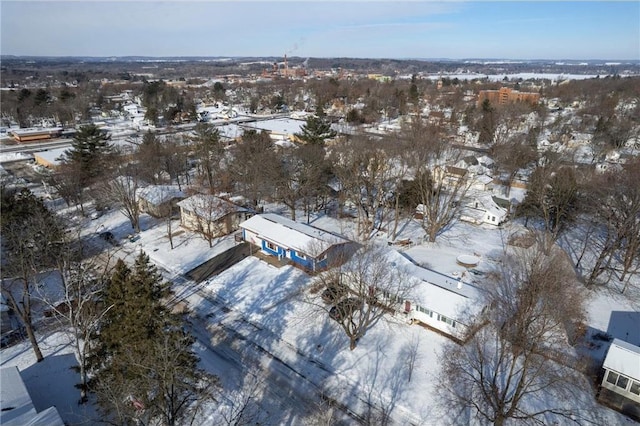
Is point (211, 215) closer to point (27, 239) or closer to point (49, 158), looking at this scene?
point (27, 239)

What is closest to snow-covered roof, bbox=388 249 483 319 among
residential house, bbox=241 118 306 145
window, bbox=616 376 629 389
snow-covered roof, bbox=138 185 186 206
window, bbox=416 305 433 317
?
window, bbox=416 305 433 317

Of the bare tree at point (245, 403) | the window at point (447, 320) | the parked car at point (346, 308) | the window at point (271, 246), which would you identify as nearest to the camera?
the bare tree at point (245, 403)

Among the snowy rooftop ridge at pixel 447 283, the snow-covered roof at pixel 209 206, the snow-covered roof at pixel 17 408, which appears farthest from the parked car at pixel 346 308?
the snow-covered roof at pixel 209 206

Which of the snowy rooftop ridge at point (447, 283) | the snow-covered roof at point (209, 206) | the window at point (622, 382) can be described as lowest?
the window at point (622, 382)

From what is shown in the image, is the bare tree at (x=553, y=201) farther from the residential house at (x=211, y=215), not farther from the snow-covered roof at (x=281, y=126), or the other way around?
the snow-covered roof at (x=281, y=126)

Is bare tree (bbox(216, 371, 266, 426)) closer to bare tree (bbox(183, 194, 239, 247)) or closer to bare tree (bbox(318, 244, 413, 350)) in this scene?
bare tree (bbox(318, 244, 413, 350))

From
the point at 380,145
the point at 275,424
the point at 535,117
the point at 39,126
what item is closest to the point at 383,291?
the point at 275,424

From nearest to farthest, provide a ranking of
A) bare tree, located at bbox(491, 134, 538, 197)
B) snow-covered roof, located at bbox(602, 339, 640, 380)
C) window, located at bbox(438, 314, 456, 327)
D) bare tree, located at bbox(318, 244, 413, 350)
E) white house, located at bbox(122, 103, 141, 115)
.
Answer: snow-covered roof, located at bbox(602, 339, 640, 380) → bare tree, located at bbox(318, 244, 413, 350) → window, located at bbox(438, 314, 456, 327) → bare tree, located at bbox(491, 134, 538, 197) → white house, located at bbox(122, 103, 141, 115)
